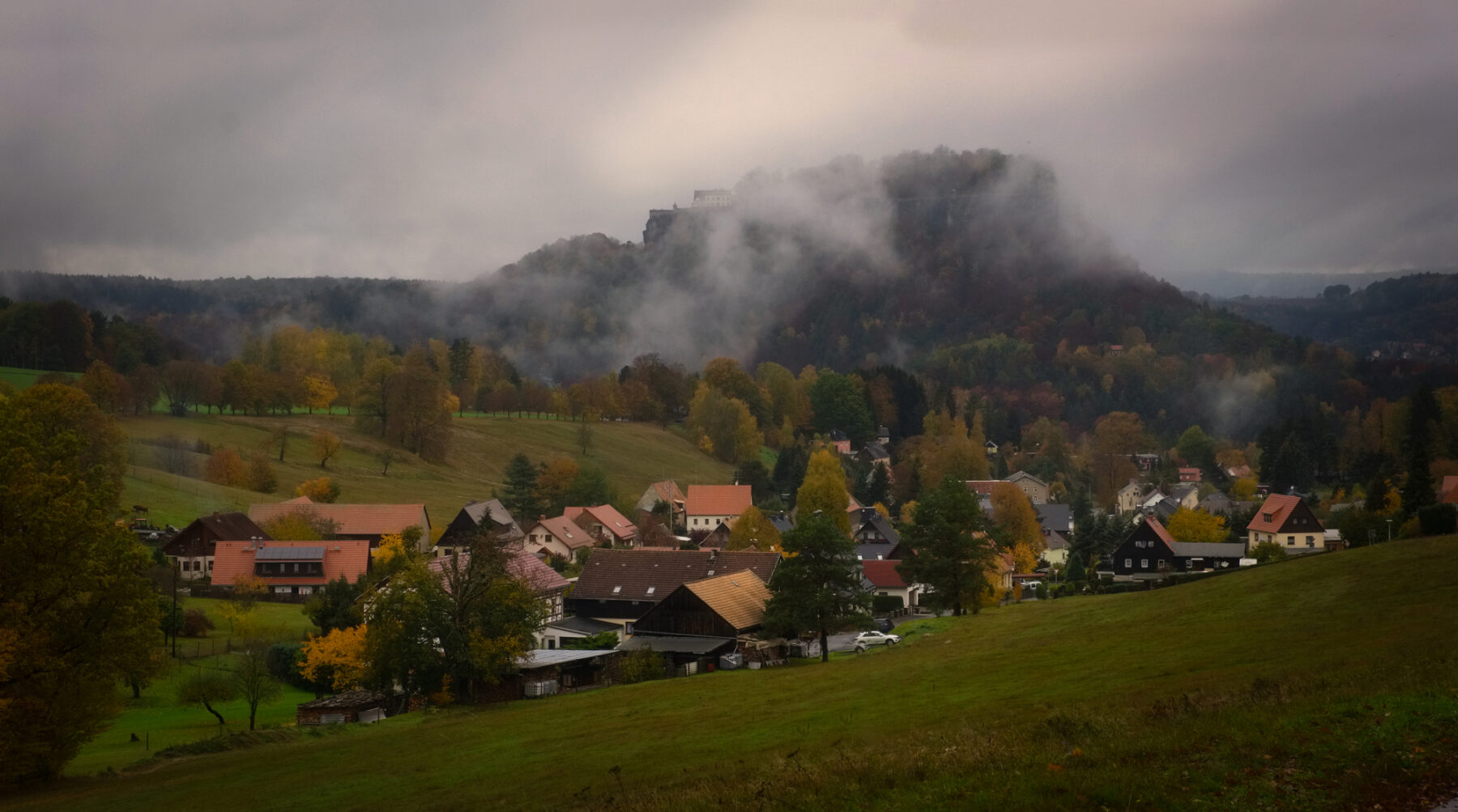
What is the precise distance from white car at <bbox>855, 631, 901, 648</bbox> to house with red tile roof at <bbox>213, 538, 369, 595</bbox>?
30.9 meters

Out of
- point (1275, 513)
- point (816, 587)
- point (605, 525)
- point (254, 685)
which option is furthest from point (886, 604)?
point (254, 685)

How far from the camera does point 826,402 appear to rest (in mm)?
148125

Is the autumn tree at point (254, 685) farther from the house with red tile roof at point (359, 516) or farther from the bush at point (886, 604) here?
the house with red tile roof at point (359, 516)

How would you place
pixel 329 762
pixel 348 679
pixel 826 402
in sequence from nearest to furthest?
pixel 329 762, pixel 348 679, pixel 826 402

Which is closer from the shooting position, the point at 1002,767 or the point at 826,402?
the point at 1002,767

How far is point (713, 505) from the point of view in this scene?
93.6m

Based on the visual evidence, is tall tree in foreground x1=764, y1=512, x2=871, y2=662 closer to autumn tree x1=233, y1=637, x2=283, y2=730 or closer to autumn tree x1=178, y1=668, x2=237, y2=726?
autumn tree x1=233, y1=637, x2=283, y2=730

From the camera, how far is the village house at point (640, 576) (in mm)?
53781

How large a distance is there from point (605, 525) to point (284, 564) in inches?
986

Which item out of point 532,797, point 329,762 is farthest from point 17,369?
point 532,797

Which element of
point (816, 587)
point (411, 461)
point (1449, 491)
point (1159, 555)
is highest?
point (411, 461)

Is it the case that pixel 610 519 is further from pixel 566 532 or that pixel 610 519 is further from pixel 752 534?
pixel 752 534

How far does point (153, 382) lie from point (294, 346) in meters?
39.1

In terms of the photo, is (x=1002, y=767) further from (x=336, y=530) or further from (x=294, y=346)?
(x=294, y=346)
